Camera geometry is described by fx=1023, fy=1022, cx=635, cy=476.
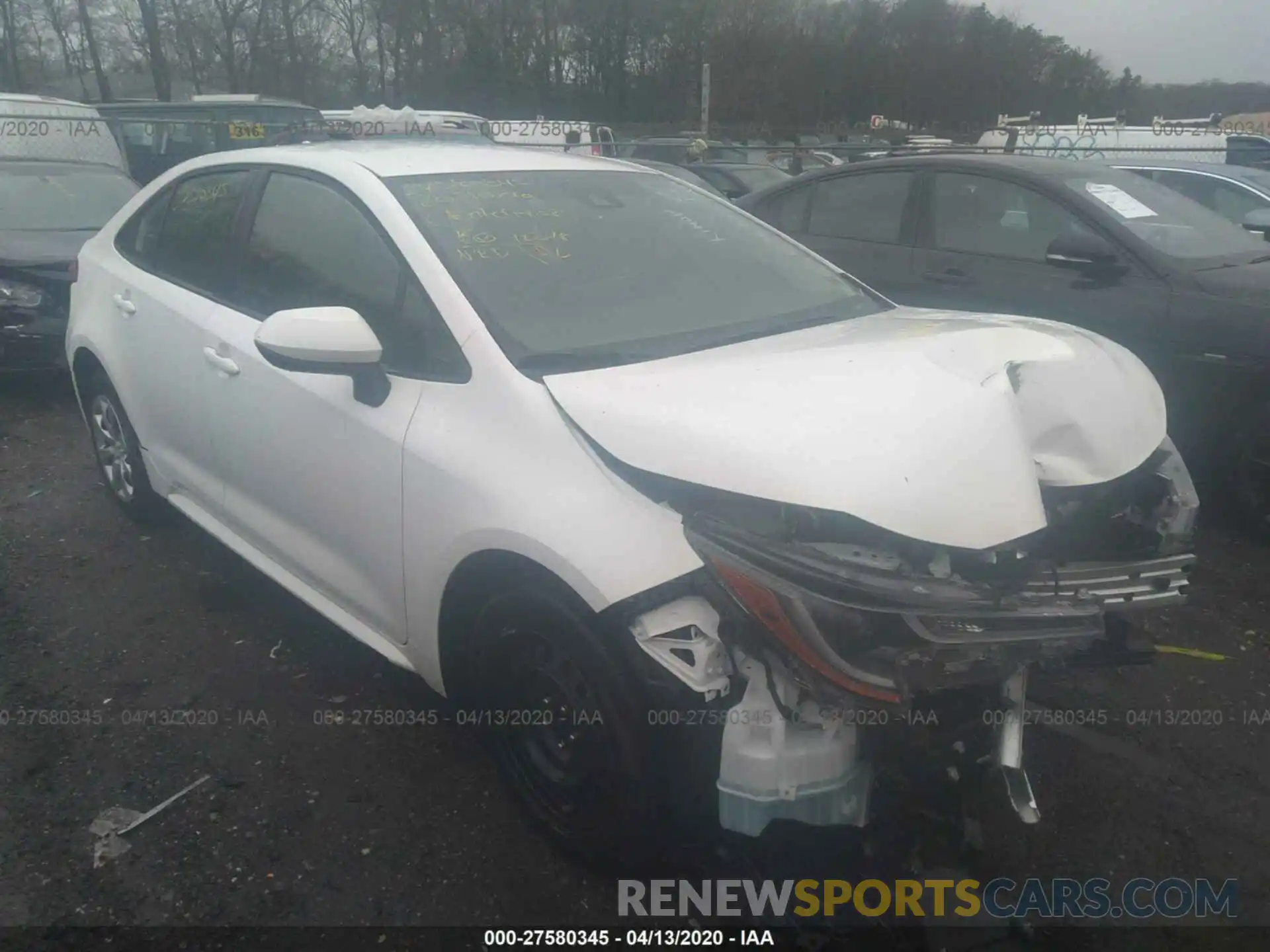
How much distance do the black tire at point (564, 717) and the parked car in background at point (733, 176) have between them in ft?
36.4

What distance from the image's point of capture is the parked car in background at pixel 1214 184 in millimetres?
8297

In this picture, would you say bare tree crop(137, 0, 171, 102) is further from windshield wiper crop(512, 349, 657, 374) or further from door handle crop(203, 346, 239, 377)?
windshield wiper crop(512, 349, 657, 374)

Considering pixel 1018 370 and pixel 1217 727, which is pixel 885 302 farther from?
pixel 1217 727

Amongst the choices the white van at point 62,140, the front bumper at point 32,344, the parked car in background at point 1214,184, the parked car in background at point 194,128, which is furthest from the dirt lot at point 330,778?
the parked car in background at point 194,128

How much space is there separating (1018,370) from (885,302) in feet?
3.78

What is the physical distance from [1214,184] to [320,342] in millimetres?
8482

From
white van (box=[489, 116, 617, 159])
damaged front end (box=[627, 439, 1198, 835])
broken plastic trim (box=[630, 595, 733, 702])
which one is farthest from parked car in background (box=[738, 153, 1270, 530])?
white van (box=[489, 116, 617, 159])

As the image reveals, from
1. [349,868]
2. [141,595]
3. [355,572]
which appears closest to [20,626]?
[141,595]

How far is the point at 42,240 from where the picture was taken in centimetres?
706

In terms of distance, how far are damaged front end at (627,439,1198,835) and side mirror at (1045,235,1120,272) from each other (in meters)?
2.97

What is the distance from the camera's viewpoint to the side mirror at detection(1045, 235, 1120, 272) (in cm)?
470

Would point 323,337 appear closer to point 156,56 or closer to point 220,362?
point 220,362

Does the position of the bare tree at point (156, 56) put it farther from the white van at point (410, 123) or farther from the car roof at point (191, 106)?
the white van at point (410, 123)

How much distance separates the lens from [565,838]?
2.54 m
